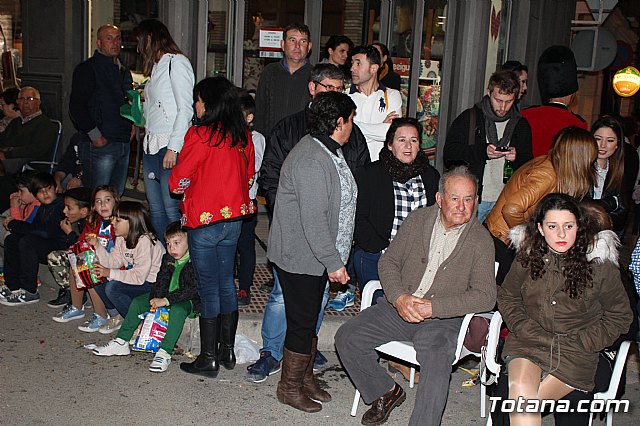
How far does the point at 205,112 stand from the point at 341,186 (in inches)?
39.2

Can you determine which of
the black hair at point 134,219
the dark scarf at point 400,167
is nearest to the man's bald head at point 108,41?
the black hair at point 134,219

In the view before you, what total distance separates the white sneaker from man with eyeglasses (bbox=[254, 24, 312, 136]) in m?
2.05

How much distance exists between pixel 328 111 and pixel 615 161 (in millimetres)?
2493

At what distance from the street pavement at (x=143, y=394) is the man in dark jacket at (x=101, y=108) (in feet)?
5.62

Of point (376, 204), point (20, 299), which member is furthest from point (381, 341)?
point (20, 299)

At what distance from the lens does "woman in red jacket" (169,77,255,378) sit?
4.97 m

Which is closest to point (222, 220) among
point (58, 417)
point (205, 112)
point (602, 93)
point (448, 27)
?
point (205, 112)

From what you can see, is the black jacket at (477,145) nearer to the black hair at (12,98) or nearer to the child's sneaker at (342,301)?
the child's sneaker at (342,301)

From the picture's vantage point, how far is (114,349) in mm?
5617

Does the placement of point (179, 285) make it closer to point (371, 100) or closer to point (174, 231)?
point (174, 231)

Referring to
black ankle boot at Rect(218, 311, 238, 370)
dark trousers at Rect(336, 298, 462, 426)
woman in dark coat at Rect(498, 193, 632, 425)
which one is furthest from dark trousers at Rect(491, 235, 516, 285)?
black ankle boot at Rect(218, 311, 238, 370)

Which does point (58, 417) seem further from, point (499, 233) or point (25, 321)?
point (499, 233)

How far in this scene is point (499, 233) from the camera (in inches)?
204

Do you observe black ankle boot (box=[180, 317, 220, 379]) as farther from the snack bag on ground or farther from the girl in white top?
the girl in white top
